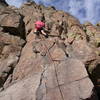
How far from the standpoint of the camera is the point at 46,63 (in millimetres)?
18594

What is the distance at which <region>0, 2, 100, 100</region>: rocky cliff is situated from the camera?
1598cm

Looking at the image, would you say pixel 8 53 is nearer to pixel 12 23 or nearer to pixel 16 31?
pixel 16 31

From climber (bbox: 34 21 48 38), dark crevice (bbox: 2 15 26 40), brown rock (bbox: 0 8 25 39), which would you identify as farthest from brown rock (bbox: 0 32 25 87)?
climber (bbox: 34 21 48 38)

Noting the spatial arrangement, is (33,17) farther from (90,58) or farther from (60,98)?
(60,98)

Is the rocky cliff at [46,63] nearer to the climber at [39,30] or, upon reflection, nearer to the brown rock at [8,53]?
the brown rock at [8,53]

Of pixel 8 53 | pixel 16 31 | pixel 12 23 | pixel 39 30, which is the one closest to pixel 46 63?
pixel 8 53

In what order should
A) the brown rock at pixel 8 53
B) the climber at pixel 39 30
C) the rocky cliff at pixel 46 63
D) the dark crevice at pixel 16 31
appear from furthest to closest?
the dark crevice at pixel 16 31 → the climber at pixel 39 30 → the brown rock at pixel 8 53 → the rocky cliff at pixel 46 63

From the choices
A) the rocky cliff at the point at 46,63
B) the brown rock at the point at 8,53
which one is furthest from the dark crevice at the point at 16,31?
the brown rock at the point at 8,53

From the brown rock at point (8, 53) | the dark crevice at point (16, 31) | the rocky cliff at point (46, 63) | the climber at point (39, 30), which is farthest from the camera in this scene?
the dark crevice at point (16, 31)

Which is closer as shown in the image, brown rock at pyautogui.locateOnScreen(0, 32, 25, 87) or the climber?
brown rock at pyautogui.locateOnScreen(0, 32, 25, 87)

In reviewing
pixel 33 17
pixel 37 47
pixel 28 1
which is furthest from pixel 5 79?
pixel 28 1

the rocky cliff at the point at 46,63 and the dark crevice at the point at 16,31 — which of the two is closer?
the rocky cliff at the point at 46,63

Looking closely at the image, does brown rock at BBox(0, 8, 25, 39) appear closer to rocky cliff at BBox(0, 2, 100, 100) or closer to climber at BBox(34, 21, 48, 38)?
rocky cliff at BBox(0, 2, 100, 100)

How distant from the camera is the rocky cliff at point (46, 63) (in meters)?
16.0
